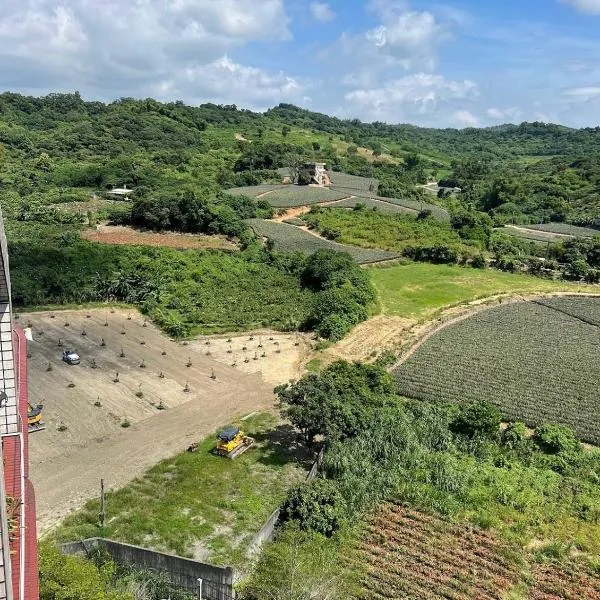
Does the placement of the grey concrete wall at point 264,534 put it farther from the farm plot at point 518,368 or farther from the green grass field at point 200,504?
the farm plot at point 518,368

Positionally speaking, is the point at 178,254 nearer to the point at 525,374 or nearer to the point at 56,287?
the point at 56,287

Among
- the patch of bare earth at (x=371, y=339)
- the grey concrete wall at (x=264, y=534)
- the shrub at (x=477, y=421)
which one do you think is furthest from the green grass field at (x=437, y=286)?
the grey concrete wall at (x=264, y=534)

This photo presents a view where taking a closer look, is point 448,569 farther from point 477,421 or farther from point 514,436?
point 514,436

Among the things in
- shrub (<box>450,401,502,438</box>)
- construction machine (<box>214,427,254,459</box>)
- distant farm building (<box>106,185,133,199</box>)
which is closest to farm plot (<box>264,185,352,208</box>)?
distant farm building (<box>106,185,133,199</box>)

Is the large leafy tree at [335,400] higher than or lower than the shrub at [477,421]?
higher

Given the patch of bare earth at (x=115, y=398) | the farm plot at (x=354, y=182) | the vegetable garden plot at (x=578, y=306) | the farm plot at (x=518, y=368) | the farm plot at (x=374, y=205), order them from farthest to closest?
1. the farm plot at (x=354, y=182)
2. the farm plot at (x=374, y=205)
3. the vegetable garden plot at (x=578, y=306)
4. the farm plot at (x=518, y=368)
5. the patch of bare earth at (x=115, y=398)

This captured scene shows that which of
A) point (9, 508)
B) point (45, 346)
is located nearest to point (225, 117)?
point (45, 346)

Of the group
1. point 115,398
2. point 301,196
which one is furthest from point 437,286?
point 301,196
